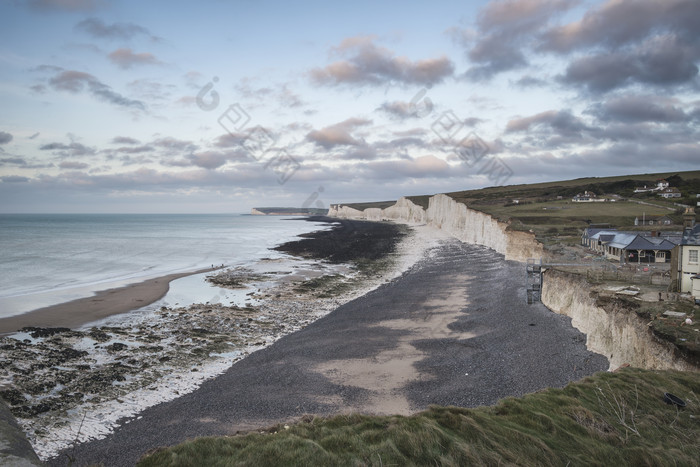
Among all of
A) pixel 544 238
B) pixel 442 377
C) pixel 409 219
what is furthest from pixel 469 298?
pixel 409 219

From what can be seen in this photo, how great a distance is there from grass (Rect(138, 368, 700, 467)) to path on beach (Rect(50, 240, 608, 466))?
3.72 metres

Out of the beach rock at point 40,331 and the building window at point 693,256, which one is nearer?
the building window at point 693,256

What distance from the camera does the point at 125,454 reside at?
9711 mm

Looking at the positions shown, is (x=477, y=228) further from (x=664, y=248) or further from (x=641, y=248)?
(x=641, y=248)

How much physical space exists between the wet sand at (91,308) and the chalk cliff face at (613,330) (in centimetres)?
2514

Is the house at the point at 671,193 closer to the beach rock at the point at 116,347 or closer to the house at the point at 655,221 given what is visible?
the house at the point at 655,221

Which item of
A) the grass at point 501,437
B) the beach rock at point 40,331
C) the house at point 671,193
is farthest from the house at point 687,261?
the house at point 671,193

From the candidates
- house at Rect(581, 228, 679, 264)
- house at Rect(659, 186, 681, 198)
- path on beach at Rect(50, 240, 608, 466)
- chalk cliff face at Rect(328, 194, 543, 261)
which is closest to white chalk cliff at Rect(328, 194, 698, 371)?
chalk cliff face at Rect(328, 194, 543, 261)

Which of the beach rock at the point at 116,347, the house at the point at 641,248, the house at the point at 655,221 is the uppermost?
the house at the point at 655,221

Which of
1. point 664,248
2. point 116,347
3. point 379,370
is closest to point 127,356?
point 116,347

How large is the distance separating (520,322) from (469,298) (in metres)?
6.37

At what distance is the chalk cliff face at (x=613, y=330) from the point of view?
11.2 m

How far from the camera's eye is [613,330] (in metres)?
14.0

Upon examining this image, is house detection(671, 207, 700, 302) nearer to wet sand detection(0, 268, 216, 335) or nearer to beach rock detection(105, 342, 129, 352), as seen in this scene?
beach rock detection(105, 342, 129, 352)
